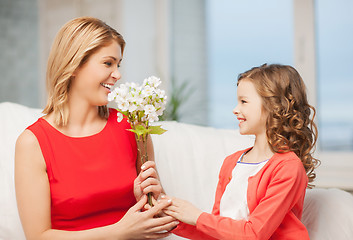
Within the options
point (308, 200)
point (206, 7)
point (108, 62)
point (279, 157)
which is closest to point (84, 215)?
point (108, 62)

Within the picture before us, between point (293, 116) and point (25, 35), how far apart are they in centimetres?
377

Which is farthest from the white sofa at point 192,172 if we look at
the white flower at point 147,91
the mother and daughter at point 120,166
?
the white flower at point 147,91

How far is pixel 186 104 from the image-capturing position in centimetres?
372

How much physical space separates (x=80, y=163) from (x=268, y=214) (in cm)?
78

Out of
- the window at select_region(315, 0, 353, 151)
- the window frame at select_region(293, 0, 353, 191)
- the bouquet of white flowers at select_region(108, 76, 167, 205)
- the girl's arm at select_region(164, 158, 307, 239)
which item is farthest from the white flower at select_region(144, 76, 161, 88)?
the window at select_region(315, 0, 353, 151)

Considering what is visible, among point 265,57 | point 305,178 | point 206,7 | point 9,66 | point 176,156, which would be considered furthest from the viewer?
point 9,66

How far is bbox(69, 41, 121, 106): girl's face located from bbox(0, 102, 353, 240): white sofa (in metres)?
0.57

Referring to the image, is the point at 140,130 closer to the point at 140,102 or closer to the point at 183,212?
the point at 140,102

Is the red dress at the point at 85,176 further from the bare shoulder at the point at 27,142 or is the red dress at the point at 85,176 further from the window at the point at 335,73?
the window at the point at 335,73

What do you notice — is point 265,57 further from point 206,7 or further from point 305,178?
point 305,178

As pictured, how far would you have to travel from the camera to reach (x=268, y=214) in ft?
4.29

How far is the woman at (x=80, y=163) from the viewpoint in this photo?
4.90ft

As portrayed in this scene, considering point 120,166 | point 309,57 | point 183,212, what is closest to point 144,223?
point 183,212

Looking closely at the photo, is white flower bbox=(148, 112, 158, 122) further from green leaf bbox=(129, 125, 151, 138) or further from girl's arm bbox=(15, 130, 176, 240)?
girl's arm bbox=(15, 130, 176, 240)
